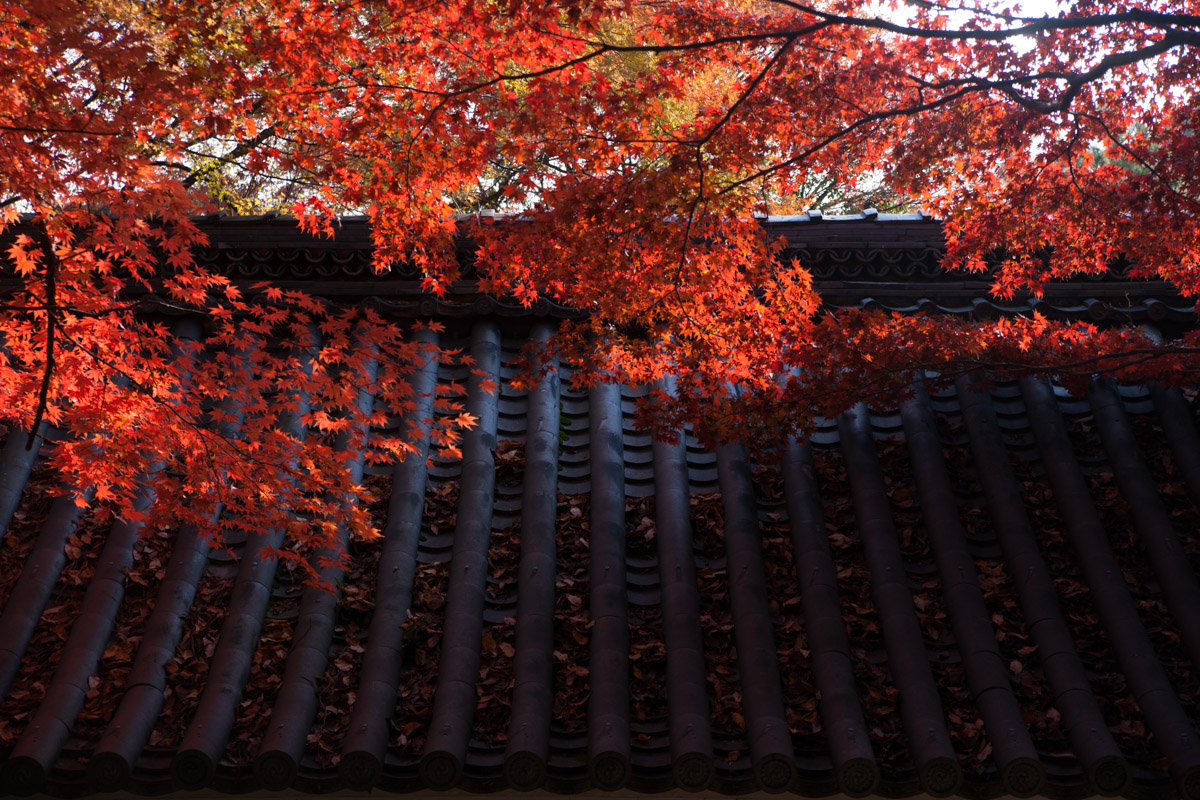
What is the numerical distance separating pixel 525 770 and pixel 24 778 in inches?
92.2

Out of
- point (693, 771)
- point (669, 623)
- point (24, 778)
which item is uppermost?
point (669, 623)

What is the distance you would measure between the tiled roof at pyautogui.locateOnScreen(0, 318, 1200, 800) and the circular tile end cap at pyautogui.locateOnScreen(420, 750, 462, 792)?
0.01 metres

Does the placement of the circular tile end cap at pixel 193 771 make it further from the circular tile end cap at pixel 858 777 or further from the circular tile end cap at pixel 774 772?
the circular tile end cap at pixel 858 777

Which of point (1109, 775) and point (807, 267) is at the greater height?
point (807, 267)

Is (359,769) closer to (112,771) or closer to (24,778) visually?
(112,771)

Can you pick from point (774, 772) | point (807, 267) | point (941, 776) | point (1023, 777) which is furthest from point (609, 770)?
point (807, 267)

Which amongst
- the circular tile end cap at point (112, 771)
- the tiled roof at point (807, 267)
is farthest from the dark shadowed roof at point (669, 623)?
the tiled roof at point (807, 267)

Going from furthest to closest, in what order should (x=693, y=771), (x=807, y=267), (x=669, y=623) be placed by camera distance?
(x=807, y=267) < (x=669, y=623) < (x=693, y=771)

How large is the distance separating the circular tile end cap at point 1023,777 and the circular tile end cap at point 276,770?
327 cm

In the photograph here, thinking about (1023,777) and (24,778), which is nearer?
(1023,777)

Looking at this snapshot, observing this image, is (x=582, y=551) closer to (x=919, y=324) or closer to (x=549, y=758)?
(x=549, y=758)

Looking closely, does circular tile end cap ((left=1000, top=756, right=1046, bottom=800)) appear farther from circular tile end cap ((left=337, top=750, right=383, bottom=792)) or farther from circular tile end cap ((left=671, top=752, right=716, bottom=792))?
circular tile end cap ((left=337, top=750, right=383, bottom=792))

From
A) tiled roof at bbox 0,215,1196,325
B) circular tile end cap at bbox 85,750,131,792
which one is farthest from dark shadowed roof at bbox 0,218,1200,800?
tiled roof at bbox 0,215,1196,325

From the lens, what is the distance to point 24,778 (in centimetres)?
407
